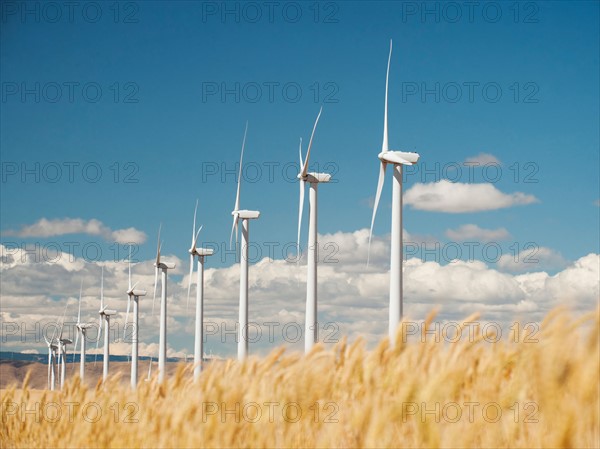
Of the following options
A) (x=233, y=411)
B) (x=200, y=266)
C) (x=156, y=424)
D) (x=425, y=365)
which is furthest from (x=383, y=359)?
(x=200, y=266)

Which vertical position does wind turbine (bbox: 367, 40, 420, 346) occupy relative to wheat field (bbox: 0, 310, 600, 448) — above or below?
above

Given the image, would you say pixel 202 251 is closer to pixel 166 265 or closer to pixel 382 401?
pixel 166 265

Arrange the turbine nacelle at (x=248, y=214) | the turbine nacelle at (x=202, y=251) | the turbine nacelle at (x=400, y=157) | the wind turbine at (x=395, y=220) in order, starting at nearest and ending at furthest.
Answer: the wind turbine at (x=395, y=220) → the turbine nacelle at (x=400, y=157) → the turbine nacelle at (x=248, y=214) → the turbine nacelle at (x=202, y=251)

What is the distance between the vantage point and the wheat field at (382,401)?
7.99 meters

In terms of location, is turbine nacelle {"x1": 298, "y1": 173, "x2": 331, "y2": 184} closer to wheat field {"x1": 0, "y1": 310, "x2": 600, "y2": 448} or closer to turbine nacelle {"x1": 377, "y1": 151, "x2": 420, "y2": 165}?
turbine nacelle {"x1": 377, "y1": 151, "x2": 420, "y2": 165}

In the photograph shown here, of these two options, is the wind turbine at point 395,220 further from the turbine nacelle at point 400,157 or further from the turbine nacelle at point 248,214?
the turbine nacelle at point 248,214

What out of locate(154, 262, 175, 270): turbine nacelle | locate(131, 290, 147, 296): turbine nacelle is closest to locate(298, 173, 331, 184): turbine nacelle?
locate(154, 262, 175, 270): turbine nacelle

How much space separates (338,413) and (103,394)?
6659 millimetres

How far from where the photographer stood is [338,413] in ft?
33.0

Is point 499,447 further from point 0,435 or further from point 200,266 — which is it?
point 200,266

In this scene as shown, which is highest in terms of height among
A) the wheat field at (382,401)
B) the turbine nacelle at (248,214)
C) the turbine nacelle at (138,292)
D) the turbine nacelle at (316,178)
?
the turbine nacelle at (316,178)

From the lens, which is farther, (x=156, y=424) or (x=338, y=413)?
(x=156, y=424)

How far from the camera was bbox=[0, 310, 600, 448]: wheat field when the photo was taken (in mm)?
7992

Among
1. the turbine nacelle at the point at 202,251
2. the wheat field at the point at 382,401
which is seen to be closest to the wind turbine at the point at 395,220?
the wheat field at the point at 382,401
